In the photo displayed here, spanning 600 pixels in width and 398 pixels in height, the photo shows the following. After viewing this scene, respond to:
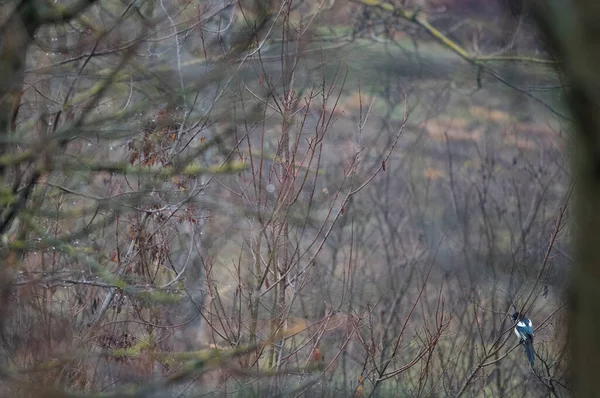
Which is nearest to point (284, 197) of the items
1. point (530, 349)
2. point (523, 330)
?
point (523, 330)

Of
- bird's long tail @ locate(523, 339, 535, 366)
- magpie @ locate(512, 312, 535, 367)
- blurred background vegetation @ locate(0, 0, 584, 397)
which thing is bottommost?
bird's long tail @ locate(523, 339, 535, 366)

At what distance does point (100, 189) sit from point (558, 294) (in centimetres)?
361

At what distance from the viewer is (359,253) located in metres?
8.07

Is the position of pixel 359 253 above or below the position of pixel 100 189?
below

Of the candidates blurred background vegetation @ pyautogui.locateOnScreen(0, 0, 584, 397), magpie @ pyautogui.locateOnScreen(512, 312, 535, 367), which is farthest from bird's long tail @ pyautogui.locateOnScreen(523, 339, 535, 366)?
blurred background vegetation @ pyautogui.locateOnScreen(0, 0, 584, 397)

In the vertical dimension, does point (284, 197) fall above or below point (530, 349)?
above

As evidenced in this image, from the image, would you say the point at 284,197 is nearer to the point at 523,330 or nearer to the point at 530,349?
the point at 523,330

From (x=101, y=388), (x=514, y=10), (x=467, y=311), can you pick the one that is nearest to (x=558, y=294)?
(x=467, y=311)

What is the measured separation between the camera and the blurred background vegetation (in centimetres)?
349

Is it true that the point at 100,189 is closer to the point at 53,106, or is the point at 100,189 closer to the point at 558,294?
the point at 53,106

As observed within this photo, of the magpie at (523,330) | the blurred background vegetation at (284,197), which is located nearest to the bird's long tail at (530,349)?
the magpie at (523,330)

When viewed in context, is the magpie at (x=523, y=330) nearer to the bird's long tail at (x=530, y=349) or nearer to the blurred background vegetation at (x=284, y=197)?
the bird's long tail at (x=530, y=349)

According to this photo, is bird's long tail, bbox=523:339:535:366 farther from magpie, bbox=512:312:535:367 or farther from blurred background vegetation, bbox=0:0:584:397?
blurred background vegetation, bbox=0:0:584:397

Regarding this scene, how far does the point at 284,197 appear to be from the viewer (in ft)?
15.8
